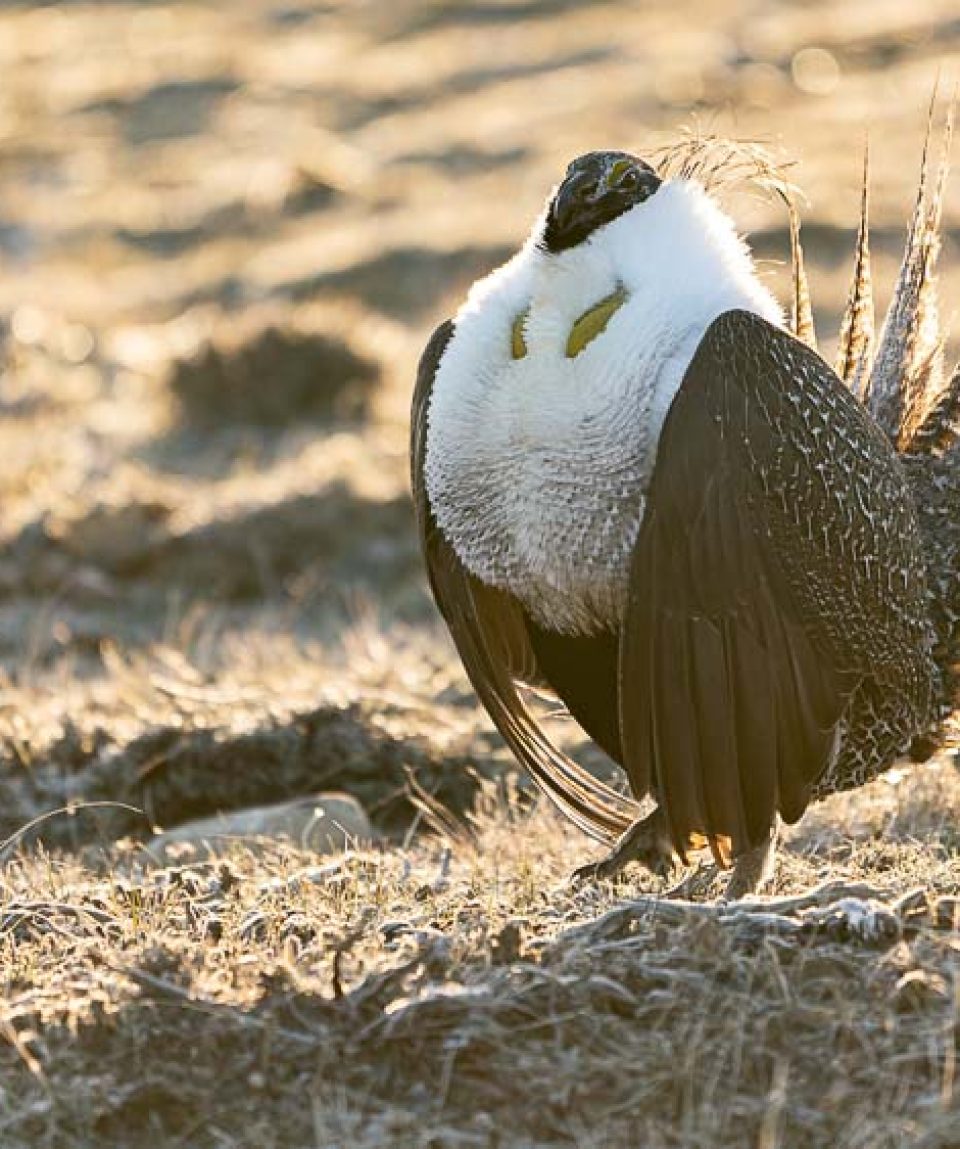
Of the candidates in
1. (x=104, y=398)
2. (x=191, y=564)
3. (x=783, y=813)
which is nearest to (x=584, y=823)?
(x=783, y=813)

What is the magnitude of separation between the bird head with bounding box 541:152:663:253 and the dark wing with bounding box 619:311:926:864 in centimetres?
34

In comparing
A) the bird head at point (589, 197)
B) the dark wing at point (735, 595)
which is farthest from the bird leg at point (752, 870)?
the bird head at point (589, 197)

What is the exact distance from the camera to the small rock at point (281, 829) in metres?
4.32

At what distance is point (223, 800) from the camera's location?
16.7 feet

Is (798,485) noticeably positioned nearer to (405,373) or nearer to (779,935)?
(779,935)

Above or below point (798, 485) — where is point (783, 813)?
below

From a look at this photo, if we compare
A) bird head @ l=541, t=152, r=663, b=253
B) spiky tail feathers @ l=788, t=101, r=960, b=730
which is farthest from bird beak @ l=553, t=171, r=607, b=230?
spiky tail feathers @ l=788, t=101, r=960, b=730

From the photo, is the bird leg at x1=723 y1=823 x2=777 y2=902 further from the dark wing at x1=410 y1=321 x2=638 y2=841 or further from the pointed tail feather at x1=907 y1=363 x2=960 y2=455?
the pointed tail feather at x1=907 y1=363 x2=960 y2=455

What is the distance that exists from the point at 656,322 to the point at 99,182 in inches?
693

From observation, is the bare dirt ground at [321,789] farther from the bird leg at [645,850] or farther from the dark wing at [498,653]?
the dark wing at [498,653]

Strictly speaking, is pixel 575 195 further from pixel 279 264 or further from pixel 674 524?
pixel 279 264

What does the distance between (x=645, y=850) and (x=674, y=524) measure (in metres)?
0.68

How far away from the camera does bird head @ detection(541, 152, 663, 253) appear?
3.61 m

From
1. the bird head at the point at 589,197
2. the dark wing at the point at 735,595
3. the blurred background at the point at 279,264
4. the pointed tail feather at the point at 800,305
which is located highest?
the bird head at the point at 589,197
